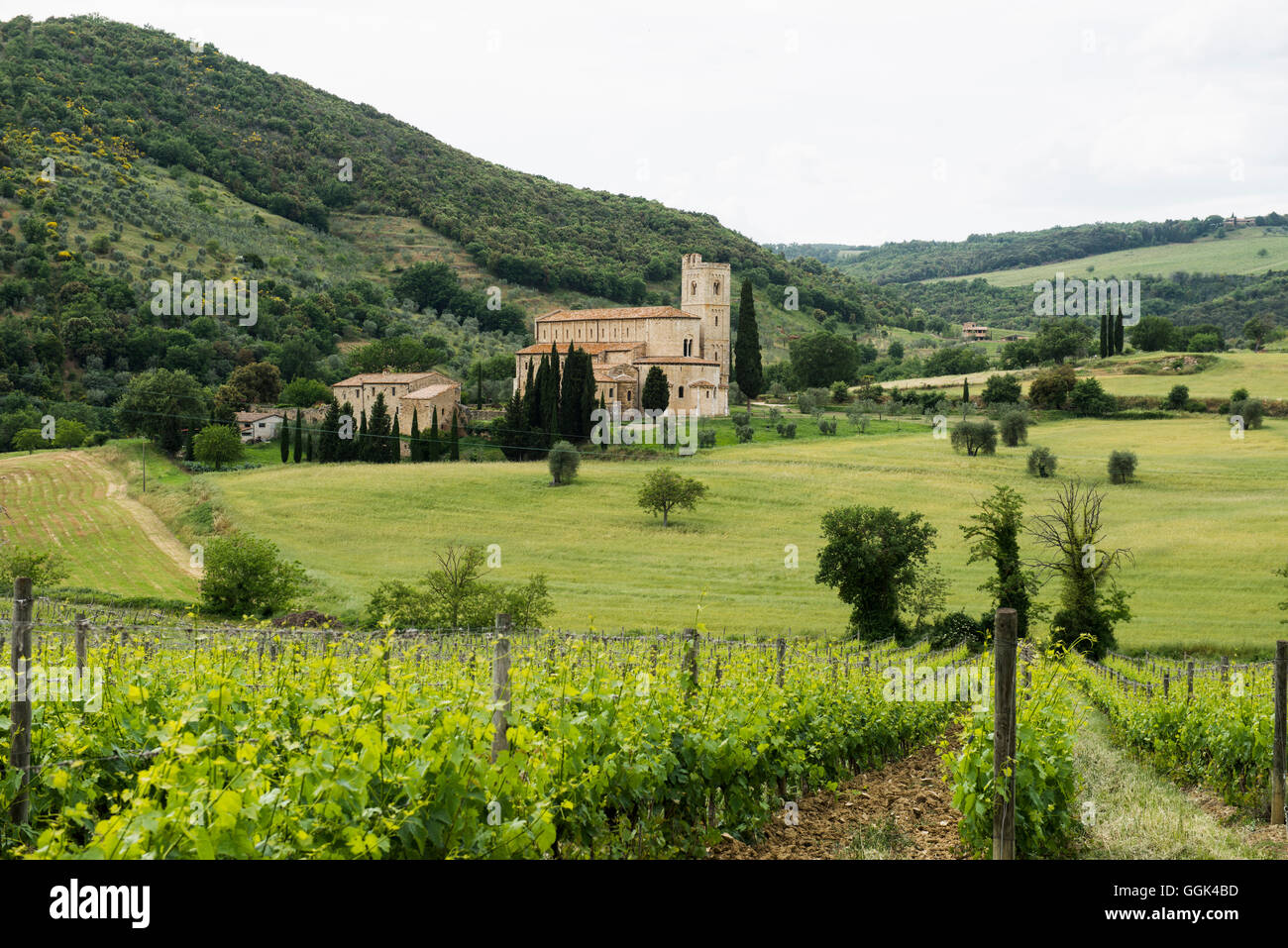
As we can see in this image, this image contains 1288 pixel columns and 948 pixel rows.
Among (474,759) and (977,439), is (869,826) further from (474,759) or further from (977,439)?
(977,439)

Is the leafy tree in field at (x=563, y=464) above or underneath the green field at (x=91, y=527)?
above

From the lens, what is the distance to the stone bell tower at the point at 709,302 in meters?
83.4

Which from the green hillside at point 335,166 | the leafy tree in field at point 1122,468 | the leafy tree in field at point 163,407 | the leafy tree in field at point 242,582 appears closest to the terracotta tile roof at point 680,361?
the leafy tree in field at point 1122,468

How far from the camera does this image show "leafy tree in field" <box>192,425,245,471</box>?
56219 mm

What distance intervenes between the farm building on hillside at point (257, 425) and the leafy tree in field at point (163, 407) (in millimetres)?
2321

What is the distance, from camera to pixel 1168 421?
218 ft

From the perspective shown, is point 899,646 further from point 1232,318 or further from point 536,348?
point 1232,318

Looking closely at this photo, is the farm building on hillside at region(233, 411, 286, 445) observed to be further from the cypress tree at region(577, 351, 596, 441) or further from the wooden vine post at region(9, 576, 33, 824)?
the wooden vine post at region(9, 576, 33, 824)

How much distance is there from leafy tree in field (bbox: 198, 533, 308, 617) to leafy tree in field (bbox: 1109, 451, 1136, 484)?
40.6m

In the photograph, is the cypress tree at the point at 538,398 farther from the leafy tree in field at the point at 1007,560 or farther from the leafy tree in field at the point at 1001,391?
the leafy tree in field at the point at 1007,560

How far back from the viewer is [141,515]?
44.5 meters

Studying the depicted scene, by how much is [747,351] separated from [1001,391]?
65.6 ft

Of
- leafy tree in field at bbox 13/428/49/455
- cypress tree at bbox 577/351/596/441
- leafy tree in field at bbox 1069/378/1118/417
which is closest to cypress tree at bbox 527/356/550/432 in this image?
cypress tree at bbox 577/351/596/441
